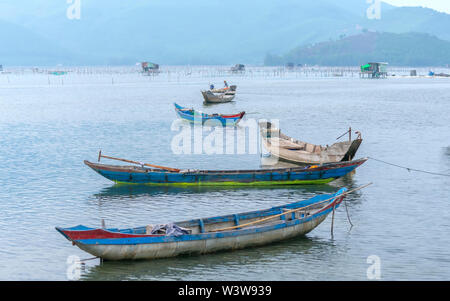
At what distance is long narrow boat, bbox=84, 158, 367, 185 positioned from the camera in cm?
3025

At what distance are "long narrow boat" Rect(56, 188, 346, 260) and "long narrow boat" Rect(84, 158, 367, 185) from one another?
23.8ft

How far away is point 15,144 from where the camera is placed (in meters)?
49.8

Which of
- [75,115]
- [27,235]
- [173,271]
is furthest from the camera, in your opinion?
[75,115]

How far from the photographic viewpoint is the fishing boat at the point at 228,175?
30.2 meters

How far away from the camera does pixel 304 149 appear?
3512 cm

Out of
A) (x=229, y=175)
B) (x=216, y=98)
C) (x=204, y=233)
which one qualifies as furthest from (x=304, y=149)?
(x=216, y=98)

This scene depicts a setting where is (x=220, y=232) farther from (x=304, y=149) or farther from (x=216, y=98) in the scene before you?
(x=216, y=98)

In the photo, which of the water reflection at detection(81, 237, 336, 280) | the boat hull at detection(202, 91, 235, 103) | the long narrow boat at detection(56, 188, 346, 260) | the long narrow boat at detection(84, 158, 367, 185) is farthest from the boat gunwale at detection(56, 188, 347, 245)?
the boat hull at detection(202, 91, 235, 103)

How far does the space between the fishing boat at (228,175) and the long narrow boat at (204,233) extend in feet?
23.8

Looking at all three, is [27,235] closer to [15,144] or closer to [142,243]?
[142,243]

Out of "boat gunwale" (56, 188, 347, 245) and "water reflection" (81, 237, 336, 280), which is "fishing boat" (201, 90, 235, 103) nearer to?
"boat gunwale" (56, 188, 347, 245)

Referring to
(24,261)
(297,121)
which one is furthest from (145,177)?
(297,121)

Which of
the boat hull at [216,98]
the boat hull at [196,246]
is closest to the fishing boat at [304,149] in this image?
the boat hull at [196,246]
